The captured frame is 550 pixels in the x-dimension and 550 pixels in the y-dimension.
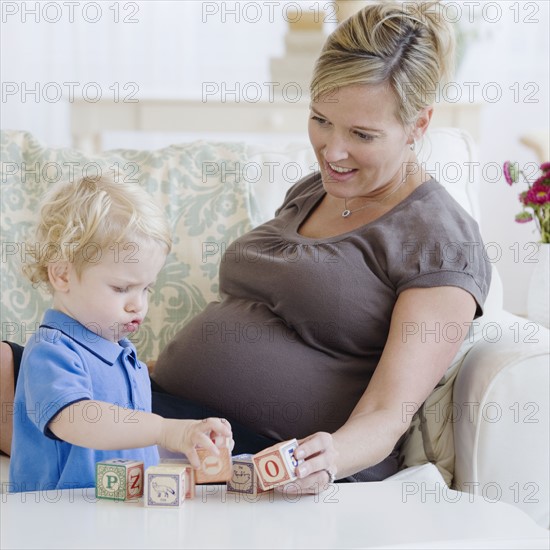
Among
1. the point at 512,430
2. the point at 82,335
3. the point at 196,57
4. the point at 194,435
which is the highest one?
the point at 196,57

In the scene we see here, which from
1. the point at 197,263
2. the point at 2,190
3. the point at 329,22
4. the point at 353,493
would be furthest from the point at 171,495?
the point at 329,22

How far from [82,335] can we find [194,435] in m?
0.22

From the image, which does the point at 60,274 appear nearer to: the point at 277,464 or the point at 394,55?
the point at 277,464

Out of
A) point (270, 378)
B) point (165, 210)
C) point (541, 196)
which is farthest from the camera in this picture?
point (541, 196)

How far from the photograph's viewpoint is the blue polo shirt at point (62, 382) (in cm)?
115

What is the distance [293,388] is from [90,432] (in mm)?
442

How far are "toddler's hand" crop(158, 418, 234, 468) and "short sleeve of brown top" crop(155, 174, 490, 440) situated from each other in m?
0.37

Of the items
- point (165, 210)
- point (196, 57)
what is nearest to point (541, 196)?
point (165, 210)

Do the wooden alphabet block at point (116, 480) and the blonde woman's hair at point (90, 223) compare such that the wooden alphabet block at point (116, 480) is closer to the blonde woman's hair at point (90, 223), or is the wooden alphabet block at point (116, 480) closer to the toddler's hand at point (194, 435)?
the toddler's hand at point (194, 435)

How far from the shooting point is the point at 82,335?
1208 millimetres

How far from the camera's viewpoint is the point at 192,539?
1.02 m

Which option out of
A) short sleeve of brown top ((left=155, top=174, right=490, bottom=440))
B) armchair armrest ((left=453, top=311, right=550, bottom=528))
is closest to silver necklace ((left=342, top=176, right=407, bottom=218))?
short sleeve of brown top ((left=155, top=174, right=490, bottom=440))

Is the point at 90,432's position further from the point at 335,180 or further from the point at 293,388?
the point at 335,180

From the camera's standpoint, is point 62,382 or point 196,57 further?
point 196,57
